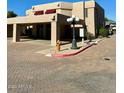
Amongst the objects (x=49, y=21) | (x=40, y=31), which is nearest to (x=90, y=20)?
(x=40, y=31)

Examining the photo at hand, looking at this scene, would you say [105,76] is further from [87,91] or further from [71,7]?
[71,7]

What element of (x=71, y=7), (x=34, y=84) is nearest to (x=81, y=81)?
(x=34, y=84)

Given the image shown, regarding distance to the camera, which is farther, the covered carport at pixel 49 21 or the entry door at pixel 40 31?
the entry door at pixel 40 31

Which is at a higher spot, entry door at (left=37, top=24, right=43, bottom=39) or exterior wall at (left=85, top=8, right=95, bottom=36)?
exterior wall at (left=85, top=8, right=95, bottom=36)

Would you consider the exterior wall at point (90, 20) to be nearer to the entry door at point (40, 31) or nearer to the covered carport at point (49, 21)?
the entry door at point (40, 31)

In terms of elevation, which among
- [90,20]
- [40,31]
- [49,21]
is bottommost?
[40,31]

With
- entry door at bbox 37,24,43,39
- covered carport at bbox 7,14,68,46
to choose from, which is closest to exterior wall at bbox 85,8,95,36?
entry door at bbox 37,24,43,39

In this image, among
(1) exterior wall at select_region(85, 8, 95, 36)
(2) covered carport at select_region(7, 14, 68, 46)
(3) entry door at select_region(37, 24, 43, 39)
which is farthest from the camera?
(3) entry door at select_region(37, 24, 43, 39)

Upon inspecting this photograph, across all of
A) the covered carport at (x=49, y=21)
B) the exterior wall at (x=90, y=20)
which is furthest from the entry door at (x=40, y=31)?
the exterior wall at (x=90, y=20)

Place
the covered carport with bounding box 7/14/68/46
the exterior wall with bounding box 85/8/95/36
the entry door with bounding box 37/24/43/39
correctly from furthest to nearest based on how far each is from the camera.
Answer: the entry door with bounding box 37/24/43/39 → the exterior wall with bounding box 85/8/95/36 → the covered carport with bounding box 7/14/68/46

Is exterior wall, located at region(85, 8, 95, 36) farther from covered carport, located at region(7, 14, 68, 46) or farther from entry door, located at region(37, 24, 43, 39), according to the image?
covered carport, located at region(7, 14, 68, 46)

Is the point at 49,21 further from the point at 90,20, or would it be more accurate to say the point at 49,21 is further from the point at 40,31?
the point at 90,20

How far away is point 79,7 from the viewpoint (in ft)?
122
